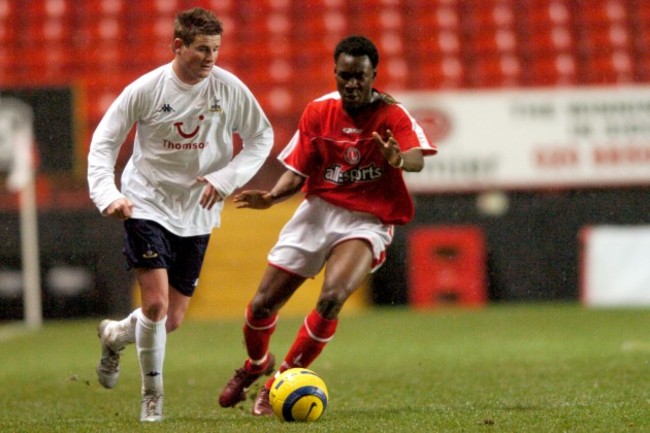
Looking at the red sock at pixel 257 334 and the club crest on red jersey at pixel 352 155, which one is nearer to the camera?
the club crest on red jersey at pixel 352 155

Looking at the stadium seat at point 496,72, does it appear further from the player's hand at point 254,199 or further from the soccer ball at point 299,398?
the soccer ball at point 299,398

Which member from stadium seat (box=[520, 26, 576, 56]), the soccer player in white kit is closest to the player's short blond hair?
the soccer player in white kit

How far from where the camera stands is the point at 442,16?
707 inches

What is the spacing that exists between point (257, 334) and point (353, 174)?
1.00 meters

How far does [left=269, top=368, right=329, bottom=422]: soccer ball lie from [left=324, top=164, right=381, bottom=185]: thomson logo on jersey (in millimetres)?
1108

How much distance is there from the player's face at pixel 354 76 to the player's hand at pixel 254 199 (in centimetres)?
67

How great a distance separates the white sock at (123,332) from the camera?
21.2 feet

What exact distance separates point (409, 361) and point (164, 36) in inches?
386

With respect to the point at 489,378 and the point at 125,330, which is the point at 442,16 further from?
the point at 125,330

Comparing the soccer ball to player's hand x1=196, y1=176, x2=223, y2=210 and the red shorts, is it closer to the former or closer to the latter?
the red shorts

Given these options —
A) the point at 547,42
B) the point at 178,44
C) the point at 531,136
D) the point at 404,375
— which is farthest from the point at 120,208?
the point at 547,42

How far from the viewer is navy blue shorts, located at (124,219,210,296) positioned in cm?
610

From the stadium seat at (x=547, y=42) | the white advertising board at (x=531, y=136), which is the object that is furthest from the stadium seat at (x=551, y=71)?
the white advertising board at (x=531, y=136)

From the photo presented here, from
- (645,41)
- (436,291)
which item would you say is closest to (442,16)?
(645,41)
